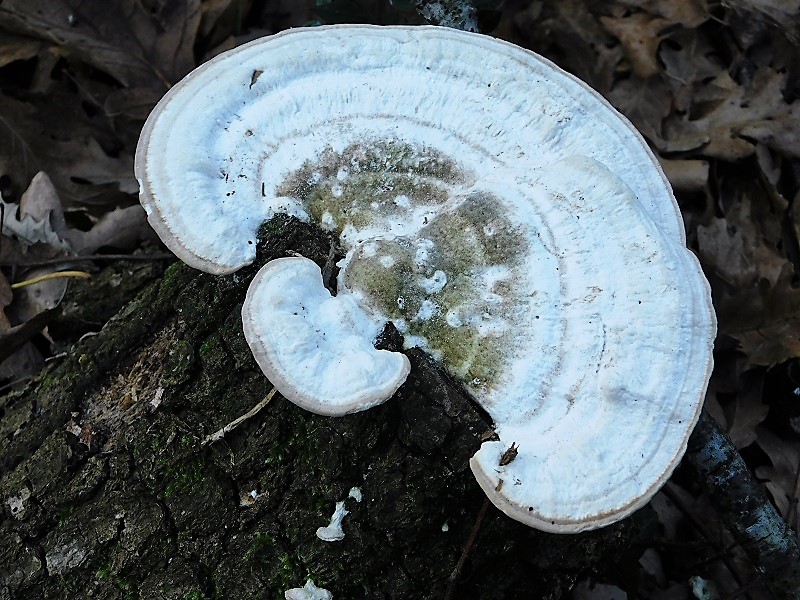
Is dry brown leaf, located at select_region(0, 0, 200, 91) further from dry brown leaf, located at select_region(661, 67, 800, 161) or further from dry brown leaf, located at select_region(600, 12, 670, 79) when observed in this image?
dry brown leaf, located at select_region(661, 67, 800, 161)

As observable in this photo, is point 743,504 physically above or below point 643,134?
below

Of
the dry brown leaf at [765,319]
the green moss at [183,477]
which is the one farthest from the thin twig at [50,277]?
the dry brown leaf at [765,319]

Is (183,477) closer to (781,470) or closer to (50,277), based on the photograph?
(50,277)

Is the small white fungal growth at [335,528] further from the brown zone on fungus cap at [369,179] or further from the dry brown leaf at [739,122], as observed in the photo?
the dry brown leaf at [739,122]

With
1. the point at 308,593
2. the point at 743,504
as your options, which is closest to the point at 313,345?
the point at 308,593

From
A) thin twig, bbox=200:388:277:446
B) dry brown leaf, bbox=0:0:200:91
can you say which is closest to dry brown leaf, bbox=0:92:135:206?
dry brown leaf, bbox=0:0:200:91
